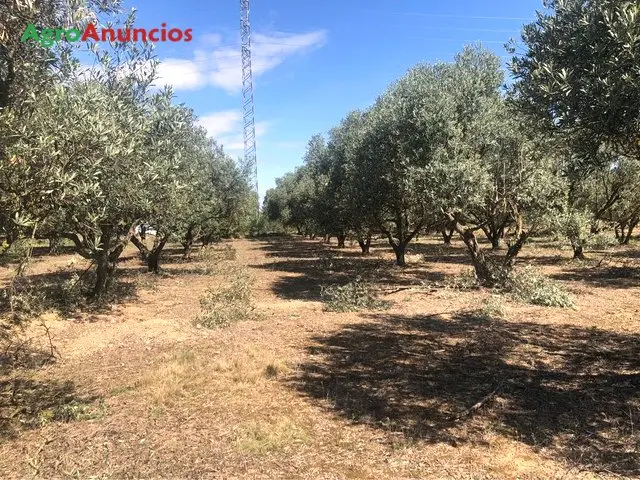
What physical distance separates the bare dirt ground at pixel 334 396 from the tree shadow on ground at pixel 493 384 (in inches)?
1.6

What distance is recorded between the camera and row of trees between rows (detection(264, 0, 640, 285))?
6969 millimetres

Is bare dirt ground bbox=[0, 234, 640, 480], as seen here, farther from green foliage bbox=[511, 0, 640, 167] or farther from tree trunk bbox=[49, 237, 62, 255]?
green foliage bbox=[511, 0, 640, 167]

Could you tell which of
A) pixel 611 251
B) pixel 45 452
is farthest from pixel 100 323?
pixel 611 251

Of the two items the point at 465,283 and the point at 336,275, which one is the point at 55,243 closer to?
the point at 336,275

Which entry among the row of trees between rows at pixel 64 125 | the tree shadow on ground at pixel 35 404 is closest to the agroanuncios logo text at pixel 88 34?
the row of trees between rows at pixel 64 125

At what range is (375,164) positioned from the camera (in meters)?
21.5

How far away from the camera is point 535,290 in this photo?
54.6 feet

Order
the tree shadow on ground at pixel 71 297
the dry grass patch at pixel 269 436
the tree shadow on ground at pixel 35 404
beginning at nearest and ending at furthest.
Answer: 1. the dry grass patch at pixel 269 436
2. the tree shadow on ground at pixel 35 404
3. the tree shadow on ground at pixel 71 297

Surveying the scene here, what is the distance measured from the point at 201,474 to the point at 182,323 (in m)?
9.09

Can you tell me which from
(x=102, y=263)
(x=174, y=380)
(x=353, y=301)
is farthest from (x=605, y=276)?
(x=102, y=263)

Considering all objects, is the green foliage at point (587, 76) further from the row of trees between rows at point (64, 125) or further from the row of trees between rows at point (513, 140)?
the row of trees between rows at point (64, 125)

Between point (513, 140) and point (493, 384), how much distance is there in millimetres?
12217

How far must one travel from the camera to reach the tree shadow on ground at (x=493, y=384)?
22.6 ft

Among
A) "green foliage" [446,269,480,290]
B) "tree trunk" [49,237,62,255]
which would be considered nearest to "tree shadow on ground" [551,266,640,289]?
"green foliage" [446,269,480,290]
